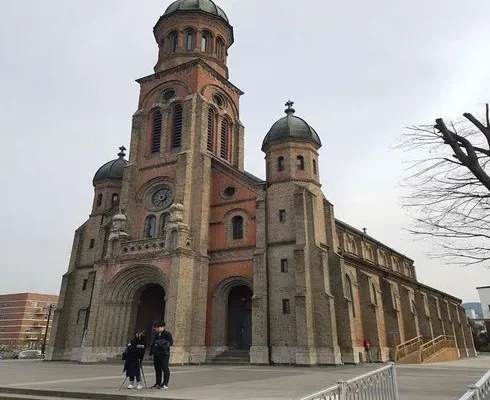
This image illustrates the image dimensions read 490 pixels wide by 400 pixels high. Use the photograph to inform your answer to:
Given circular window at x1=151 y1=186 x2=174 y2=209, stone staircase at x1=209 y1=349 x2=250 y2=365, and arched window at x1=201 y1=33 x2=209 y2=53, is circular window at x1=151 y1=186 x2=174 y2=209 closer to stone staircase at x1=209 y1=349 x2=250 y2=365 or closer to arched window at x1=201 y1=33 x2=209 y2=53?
stone staircase at x1=209 y1=349 x2=250 y2=365

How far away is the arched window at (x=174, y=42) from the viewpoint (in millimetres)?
35375

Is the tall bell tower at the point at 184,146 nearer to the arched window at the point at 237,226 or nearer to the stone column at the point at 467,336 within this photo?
the arched window at the point at 237,226

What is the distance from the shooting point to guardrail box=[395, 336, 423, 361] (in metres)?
28.4

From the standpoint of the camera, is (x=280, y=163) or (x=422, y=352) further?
(x=422, y=352)

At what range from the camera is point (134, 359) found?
1166 cm

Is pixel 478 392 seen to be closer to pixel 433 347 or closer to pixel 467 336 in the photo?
pixel 433 347

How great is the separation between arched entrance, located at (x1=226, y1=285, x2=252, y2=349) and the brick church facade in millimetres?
79

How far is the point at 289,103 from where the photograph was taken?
1209 inches

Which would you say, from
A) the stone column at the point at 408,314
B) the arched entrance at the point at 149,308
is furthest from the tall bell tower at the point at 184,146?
the stone column at the point at 408,314

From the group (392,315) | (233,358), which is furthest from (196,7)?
(392,315)

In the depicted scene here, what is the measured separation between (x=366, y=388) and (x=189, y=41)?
113 ft

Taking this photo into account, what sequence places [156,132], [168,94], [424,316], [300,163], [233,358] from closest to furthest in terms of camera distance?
[233,358] → [300,163] → [156,132] → [168,94] → [424,316]

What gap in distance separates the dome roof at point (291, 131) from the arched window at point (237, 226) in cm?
556

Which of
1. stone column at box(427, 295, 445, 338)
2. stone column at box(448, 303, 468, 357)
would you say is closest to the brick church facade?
stone column at box(427, 295, 445, 338)
